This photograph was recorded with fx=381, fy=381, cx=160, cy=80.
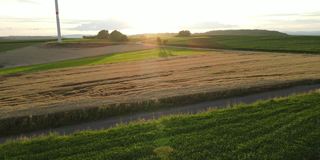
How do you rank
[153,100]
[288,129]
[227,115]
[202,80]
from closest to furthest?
[288,129], [227,115], [153,100], [202,80]

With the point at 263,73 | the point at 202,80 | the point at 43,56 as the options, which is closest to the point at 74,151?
the point at 202,80

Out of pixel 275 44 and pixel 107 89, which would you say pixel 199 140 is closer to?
pixel 107 89

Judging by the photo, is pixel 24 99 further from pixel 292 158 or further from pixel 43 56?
pixel 43 56

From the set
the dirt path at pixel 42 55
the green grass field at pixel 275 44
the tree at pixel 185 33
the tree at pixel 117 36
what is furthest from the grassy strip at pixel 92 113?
the tree at pixel 185 33

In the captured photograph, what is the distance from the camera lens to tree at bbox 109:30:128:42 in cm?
14243

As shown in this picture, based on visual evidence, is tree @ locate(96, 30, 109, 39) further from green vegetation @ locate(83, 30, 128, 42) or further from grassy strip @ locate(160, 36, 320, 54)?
grassy strip @ locate(160, 36, 320, 54)

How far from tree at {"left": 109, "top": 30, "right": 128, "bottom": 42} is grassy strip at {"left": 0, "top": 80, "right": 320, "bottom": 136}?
118444 millimetres

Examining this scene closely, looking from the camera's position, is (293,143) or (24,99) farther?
(24,99)

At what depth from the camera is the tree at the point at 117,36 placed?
467 feet

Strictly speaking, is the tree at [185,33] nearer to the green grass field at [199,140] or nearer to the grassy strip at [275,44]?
the grassy strip at [275,44]

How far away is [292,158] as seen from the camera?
12266 mm

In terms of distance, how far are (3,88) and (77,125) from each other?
17.2 meters

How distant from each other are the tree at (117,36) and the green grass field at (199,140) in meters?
126

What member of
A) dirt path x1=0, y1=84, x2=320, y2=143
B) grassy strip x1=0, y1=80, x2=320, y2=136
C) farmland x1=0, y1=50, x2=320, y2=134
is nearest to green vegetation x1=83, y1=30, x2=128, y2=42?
farmland x1=0, y1=50, x2=320, y2=134
